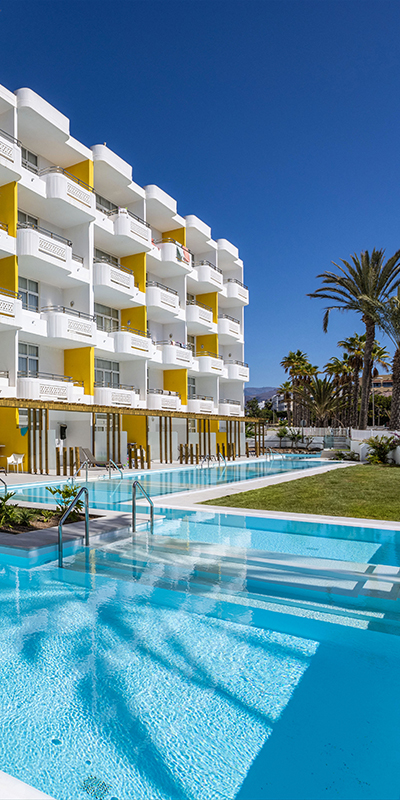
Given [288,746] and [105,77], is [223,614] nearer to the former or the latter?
[288,746]

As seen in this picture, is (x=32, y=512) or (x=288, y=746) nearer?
(x=288, y=746)

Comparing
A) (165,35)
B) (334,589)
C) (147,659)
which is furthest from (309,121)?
(147,659)

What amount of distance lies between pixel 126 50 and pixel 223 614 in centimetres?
1881

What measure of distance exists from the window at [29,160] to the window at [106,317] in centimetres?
702

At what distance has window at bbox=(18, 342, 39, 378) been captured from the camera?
21828 mm

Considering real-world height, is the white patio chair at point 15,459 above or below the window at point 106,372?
below

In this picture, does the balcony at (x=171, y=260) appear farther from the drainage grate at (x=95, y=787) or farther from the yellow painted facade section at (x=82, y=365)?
the drainage grate at (x=95, y=787)

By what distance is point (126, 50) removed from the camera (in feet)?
56.3

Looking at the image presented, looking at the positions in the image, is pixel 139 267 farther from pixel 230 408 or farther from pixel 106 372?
pixel 230 408

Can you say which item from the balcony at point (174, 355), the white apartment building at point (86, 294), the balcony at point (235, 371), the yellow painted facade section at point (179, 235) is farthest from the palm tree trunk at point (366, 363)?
the yellow painted facade section at point (179, 235)

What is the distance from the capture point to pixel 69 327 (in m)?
21.8

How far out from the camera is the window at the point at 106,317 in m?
26.7

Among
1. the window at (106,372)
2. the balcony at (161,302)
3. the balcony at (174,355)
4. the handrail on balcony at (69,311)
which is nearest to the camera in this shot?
the handrail on balcony at (69,311)

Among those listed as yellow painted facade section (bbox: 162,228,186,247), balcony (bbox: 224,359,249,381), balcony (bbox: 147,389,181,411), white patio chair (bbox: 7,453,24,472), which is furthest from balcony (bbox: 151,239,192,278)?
white patio chair (bbox: 7,453,24,472)
